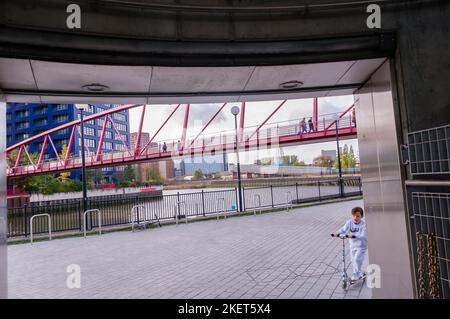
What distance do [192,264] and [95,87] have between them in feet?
16.7

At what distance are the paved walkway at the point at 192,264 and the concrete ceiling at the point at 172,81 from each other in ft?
10.5

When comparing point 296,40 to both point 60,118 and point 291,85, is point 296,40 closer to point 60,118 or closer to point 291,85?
point 291,85

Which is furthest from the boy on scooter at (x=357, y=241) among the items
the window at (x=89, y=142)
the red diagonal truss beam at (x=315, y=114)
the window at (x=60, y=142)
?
the window at (x=60, y=142)

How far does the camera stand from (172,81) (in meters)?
3.64

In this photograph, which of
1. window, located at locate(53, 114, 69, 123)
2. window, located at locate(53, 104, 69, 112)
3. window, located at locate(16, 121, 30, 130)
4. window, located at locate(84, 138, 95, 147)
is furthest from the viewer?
window, located at locate(16, 121, 30, 130)

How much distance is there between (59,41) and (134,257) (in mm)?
6883

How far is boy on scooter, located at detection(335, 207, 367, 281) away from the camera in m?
5.70

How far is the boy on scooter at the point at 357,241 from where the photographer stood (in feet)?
18.7

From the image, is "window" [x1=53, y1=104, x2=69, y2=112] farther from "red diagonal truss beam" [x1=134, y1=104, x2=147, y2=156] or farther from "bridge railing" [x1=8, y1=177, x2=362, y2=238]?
"bridge railing" [x1=8, y1=177, x2=362, y2=238]

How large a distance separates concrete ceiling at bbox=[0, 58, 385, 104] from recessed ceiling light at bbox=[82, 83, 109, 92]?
0.07m

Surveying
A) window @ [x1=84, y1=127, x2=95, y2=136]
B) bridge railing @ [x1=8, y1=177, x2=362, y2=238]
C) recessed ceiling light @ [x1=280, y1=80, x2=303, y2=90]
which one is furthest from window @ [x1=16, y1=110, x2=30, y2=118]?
recessed ceiling light @ [x1=280, y1=80, x2=303, y2=90]

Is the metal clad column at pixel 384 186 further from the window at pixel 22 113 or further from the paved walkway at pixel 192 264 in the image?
the window at pixel 22 113

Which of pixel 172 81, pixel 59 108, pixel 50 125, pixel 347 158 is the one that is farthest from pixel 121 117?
pixel 172 81

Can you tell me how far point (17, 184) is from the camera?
193 ft
